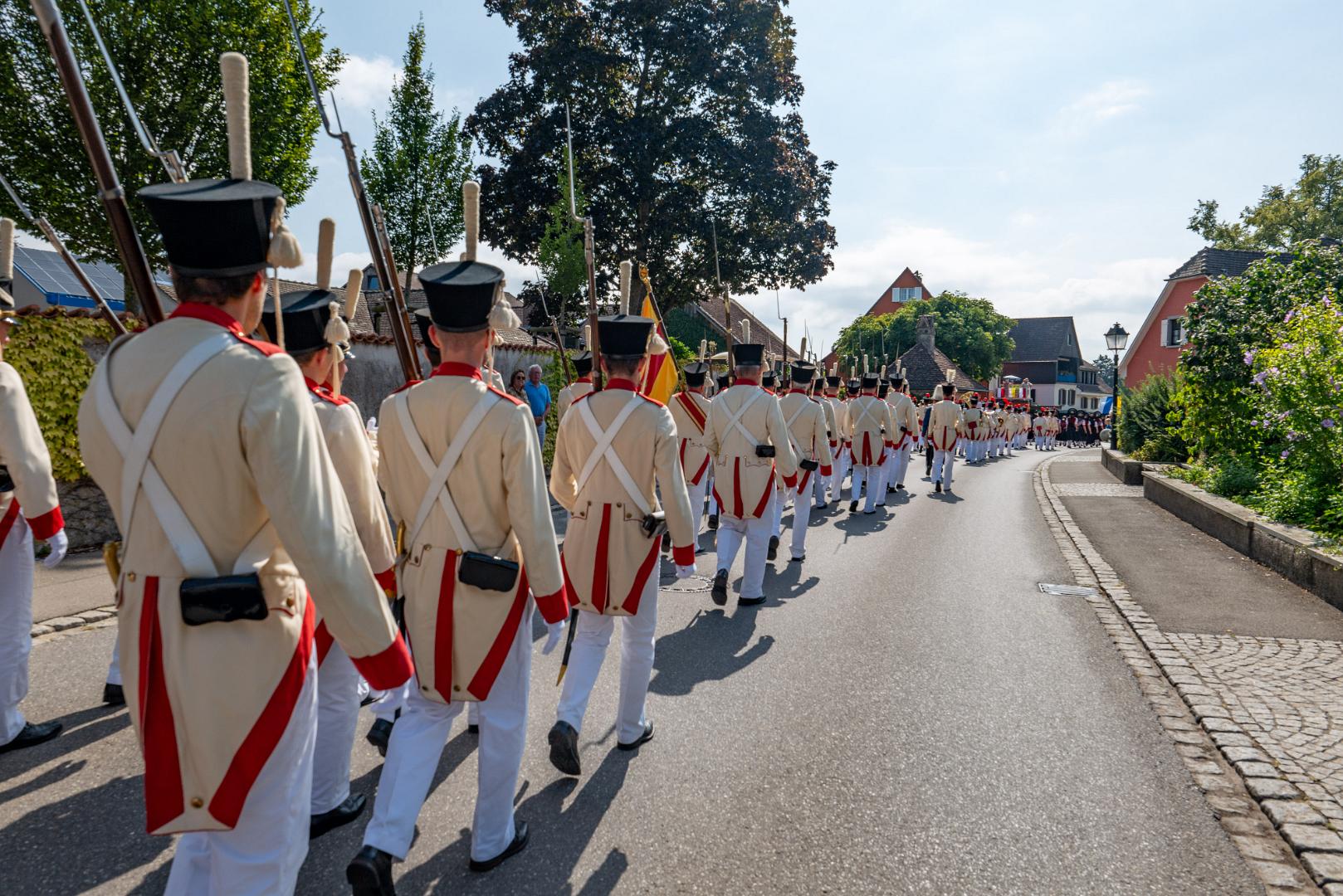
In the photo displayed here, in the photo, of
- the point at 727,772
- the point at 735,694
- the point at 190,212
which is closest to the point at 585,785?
the point at 727,772

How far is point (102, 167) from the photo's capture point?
7.06 feet

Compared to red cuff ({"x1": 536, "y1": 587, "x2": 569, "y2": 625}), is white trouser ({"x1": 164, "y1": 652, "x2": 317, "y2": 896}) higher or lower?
lower

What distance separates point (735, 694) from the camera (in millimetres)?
5047

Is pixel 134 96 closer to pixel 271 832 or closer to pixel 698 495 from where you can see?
pixel 698 495

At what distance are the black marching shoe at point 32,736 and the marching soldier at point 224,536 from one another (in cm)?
284

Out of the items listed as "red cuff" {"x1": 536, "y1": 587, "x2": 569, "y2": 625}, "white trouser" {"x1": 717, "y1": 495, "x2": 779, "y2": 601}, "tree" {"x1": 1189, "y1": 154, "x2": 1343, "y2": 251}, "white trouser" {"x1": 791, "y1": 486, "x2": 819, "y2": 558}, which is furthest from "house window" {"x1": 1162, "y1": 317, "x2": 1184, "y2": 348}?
"red cuff" {"x1": 536, "y1": 587, "x2": 569, "y2": 625}

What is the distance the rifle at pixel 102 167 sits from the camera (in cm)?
201

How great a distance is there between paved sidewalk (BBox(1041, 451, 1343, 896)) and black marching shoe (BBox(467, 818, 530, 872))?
2.95m

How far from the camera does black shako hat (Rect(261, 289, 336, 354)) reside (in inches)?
135

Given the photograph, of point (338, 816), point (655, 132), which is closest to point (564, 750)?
point (338, 816)

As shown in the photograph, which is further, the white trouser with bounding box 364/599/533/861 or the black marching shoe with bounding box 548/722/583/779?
the black marching shoe with bounding box 548/722/583/779

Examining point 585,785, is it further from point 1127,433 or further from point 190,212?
point 1127,433

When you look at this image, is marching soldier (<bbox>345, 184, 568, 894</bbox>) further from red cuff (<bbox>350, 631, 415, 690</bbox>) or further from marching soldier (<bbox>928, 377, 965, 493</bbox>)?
marching soldier (<bbox>928, 377, 965, 493</bbox>)

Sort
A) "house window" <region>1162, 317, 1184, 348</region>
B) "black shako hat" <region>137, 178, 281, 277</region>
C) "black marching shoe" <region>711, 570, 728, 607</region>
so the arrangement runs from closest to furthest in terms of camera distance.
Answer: "black shako hat" <region>137, 178, 281, 277</region>
"black marching shoe" <region>711, 570, 728, 607</region>
"house window" <region>1162, 317, 1184, 348</region>
